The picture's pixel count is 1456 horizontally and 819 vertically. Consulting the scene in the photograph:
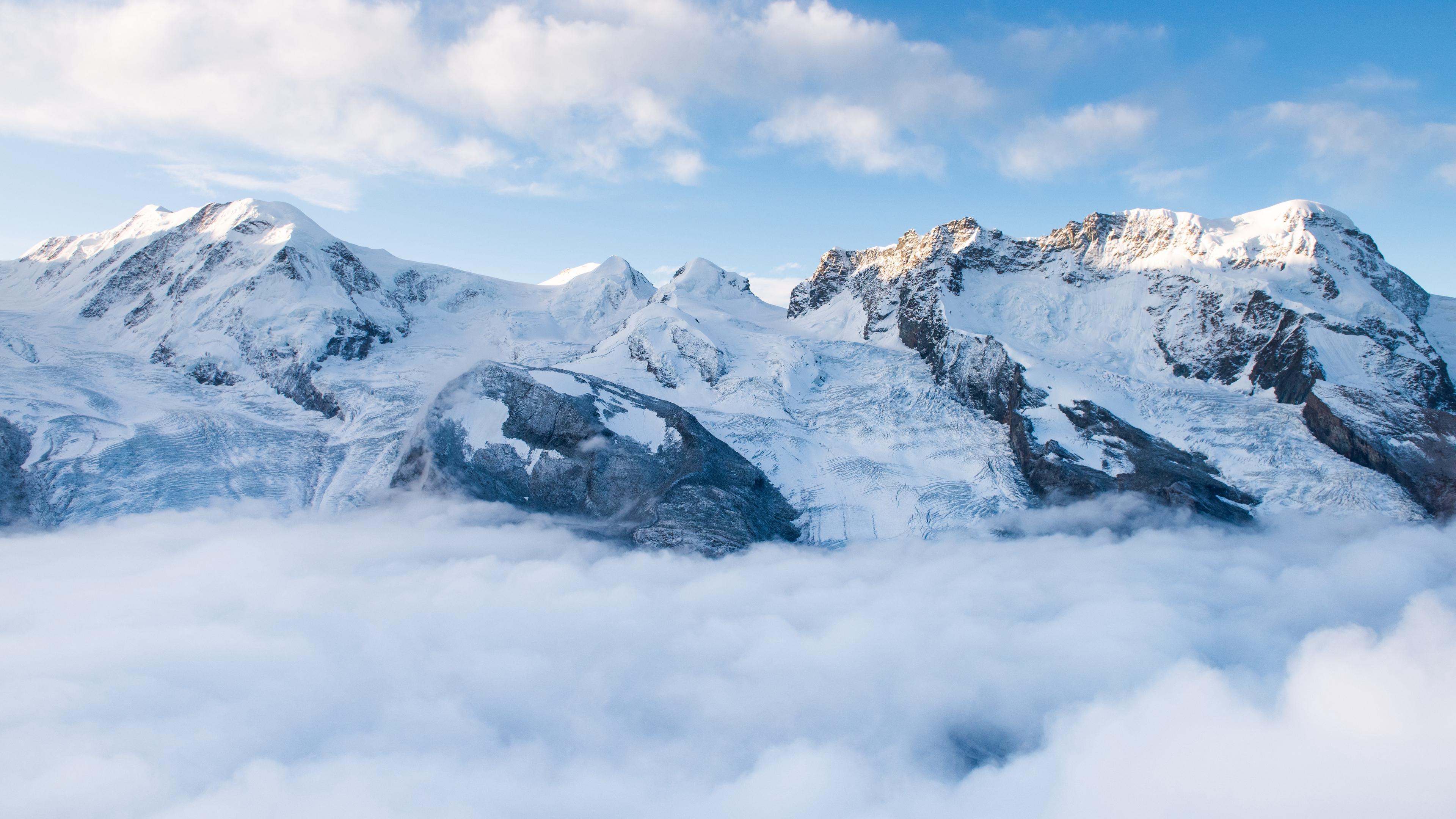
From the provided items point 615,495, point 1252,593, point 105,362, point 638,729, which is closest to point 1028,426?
point 1252,593

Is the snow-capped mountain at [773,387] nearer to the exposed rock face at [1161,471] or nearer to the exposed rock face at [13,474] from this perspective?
the exposed rock face at [13,474]

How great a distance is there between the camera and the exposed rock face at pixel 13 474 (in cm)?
9331

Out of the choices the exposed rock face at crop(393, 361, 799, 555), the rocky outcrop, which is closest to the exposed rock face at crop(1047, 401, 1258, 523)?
the rocky outcrop

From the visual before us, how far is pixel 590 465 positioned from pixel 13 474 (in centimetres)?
6707

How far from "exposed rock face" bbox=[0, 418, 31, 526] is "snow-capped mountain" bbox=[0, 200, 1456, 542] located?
0.34 meters

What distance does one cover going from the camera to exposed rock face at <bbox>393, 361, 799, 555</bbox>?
100m

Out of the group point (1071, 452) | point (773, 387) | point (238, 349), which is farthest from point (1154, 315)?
point (238, 349)

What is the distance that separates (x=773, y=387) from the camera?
135 meters

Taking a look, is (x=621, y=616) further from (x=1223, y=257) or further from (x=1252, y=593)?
(x=1223, y=257)

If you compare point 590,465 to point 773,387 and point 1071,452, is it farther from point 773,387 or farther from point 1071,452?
point 1071,452

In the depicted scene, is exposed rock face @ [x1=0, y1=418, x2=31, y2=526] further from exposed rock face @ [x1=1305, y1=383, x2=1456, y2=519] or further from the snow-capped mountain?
exposed rock face @ [x1=1305, y1=383, x2=1456, y2=519]

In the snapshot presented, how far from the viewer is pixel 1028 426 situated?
116m

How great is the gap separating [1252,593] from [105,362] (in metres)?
167

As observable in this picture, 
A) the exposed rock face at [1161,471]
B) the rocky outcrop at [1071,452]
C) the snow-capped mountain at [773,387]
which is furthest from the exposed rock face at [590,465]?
the exposed rock face at [1161,471]
